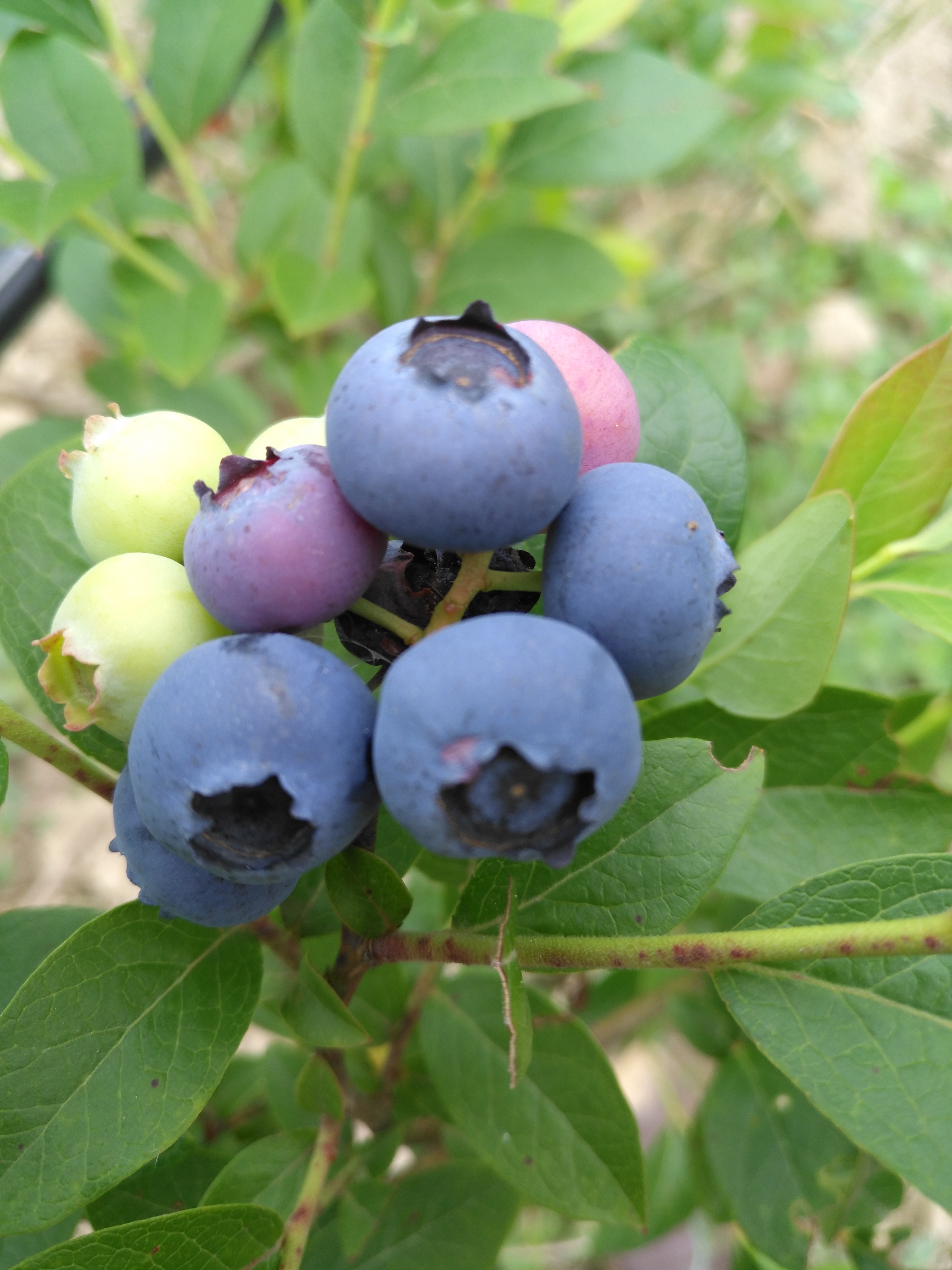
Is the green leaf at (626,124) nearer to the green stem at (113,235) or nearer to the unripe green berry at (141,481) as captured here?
the green stem at (113,235)

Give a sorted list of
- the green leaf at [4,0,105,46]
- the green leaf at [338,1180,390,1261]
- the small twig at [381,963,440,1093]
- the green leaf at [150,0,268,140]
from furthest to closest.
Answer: the green leaf at [150,0,268,140] → the green leaf at [4,0,105,46] → the small twig at [381,963,440,1093] → the green leaf at [338,1180,390,1261]

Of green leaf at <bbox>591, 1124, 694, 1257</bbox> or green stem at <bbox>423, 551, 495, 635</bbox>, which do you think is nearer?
green stem at <bbox>423, 551, 495, 635</bbox>

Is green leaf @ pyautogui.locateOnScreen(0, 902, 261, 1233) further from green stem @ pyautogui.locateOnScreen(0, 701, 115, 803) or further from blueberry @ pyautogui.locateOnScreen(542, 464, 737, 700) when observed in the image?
blueberry @ pyautogui.locateOnScreen(542, 464, 737, 700)

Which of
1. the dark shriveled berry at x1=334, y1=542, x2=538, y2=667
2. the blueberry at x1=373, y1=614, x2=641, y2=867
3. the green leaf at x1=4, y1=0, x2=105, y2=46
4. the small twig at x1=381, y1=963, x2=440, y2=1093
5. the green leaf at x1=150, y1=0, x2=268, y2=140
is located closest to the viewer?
the blueberry at x1=373, y1=614, x2=641, y2=867

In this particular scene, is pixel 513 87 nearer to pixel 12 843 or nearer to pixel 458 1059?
pixel 458 1059

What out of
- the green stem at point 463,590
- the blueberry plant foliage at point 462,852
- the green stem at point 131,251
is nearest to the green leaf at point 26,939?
the blueberry plant foliage at point 462,852

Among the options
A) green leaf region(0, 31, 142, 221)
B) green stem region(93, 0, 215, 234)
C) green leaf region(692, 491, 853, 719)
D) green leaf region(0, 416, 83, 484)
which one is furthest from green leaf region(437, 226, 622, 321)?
green leaf region(692, 491, 853, 719)

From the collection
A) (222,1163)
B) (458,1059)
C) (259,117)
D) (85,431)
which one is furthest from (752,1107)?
(259,117)
